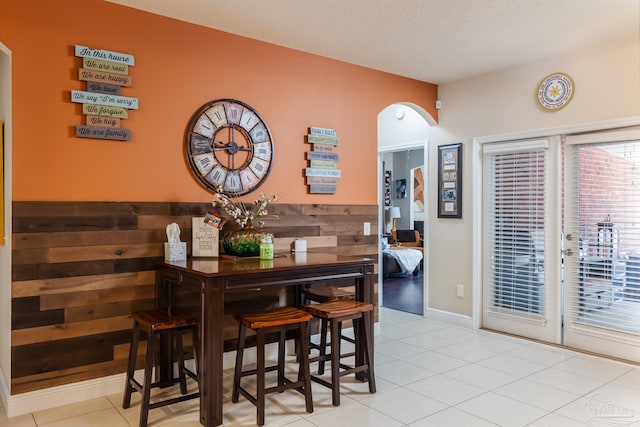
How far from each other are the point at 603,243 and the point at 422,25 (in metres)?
2.36

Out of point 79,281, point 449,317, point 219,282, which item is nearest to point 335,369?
point 219,282

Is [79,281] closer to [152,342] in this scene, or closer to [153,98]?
[152,342]

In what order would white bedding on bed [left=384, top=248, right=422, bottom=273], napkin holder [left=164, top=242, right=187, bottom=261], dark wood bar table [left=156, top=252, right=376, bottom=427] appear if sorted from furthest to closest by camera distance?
white bedding on bed [left=384, top=248, right=422, bottom=273] → napkin holder [left=164, top=242, right=187, bottom=261] → dark wood bar table [left=156, top=252, right=376, bottom=427]

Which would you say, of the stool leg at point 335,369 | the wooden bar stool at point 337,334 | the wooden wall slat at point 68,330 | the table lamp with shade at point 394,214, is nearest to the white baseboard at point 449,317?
the wooden bar stool at point 337,334

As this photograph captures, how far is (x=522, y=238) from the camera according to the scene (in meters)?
4.41

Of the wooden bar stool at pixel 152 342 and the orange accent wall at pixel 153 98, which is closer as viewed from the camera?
the wooden bar stool at pixel 152 342

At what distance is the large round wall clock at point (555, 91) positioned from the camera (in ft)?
13.2

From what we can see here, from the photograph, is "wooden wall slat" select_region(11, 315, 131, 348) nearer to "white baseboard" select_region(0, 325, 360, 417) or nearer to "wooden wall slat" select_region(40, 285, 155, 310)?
"wooden wall slat" select_region(40, 285, 155, 310)

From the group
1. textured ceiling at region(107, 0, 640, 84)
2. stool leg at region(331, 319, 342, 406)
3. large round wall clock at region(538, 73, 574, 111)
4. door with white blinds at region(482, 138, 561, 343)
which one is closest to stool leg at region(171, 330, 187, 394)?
stool leg at region(331, 319, 342, 406)

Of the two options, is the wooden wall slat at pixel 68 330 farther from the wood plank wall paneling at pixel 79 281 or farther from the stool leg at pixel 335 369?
the stool leg at pixel 335 369

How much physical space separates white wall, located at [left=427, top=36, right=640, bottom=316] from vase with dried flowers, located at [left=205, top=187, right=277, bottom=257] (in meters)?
2.28

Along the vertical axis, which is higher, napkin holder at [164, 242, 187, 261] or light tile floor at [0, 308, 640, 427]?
napkin holder at [164, 242, 187, 261]

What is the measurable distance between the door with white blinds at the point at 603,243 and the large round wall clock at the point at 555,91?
0.34 metres

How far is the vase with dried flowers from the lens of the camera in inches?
129
